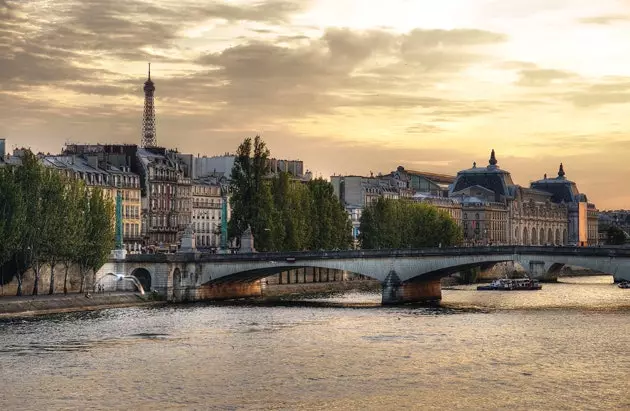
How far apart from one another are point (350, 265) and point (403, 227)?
1834 inches

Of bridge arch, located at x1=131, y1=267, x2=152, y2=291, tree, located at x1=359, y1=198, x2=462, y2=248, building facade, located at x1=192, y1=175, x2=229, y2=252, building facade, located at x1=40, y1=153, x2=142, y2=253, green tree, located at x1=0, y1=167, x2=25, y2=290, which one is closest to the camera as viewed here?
green tree, located at x1=0, y1=167, x2=25, y2=290

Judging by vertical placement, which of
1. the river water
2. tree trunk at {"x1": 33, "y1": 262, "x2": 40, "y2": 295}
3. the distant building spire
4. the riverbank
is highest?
the distant building spire

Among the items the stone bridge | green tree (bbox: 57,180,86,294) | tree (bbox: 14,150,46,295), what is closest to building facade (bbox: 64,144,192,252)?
the stone bridge

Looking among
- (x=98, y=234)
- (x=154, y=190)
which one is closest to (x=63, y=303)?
(x=98, y=234)

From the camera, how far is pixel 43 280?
112375 mm

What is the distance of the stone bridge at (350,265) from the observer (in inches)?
4444

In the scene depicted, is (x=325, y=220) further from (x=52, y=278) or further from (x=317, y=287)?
(x=52, y=278)

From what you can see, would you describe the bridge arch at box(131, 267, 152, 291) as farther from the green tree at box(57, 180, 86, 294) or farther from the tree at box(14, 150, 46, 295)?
the tree at box(14, 150, 46, 295)

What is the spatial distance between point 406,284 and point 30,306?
30395mm

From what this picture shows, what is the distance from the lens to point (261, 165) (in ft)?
429

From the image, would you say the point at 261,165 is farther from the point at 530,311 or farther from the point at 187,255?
the point at 530,311

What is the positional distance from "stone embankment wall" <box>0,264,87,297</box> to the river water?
8612 mm

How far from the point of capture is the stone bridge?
112875 mm

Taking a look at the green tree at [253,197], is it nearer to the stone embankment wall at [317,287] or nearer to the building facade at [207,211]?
the stone embankment wall at [317,287]
